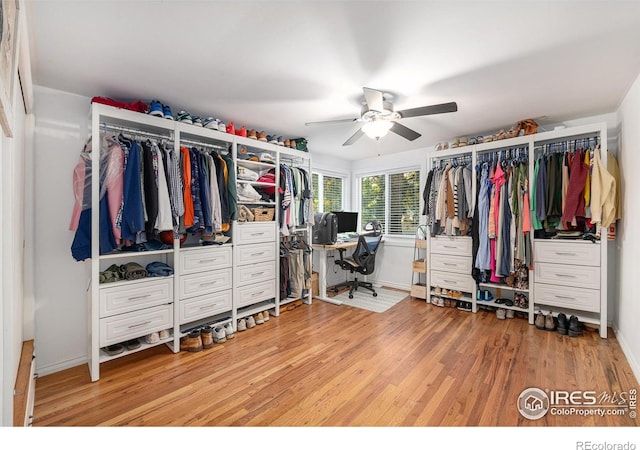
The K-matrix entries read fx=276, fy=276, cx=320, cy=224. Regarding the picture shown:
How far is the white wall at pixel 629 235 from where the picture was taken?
7.50ft

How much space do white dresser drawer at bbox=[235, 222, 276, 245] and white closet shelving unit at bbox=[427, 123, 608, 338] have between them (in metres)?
2.41

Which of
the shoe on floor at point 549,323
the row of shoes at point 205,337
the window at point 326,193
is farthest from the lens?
the window at point 326,193

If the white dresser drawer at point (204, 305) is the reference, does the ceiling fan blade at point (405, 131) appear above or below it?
above

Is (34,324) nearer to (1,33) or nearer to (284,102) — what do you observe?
(1,33)

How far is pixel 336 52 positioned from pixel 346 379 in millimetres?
2367

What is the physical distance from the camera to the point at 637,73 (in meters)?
2.12

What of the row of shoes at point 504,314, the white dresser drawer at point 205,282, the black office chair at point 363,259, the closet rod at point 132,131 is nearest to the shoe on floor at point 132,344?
the white dresser drawer at point 205,282

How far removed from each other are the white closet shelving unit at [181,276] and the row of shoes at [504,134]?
2.21 m

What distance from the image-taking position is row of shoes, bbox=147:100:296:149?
8.09ft

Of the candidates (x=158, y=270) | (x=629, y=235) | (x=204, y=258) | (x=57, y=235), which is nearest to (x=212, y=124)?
(x=204, y=258)

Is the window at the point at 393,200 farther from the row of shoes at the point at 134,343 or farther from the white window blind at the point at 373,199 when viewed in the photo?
the row of shoes at the point at 134,343

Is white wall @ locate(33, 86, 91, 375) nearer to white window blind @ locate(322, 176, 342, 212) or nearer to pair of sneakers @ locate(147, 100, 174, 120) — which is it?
pair of sneakers @ locate(147, 100, 174, 120)

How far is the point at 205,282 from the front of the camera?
2.80 metres

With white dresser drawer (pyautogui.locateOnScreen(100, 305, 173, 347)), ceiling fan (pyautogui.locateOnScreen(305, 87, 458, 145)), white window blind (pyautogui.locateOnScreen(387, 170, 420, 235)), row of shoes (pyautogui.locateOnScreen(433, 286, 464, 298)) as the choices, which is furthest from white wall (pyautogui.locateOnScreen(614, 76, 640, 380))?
white dresser drawer (pyautogui.locateOnScreen(100, 305, 173, 347))
